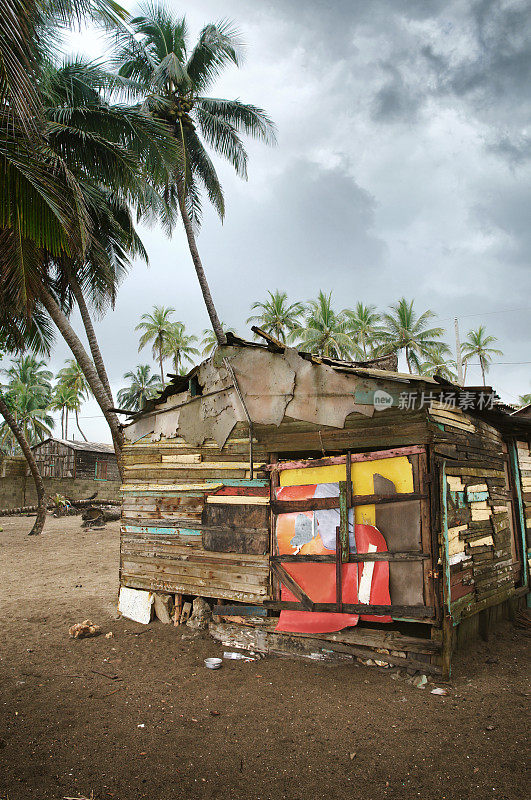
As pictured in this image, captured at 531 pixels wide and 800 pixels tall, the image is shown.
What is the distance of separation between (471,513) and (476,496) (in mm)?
325

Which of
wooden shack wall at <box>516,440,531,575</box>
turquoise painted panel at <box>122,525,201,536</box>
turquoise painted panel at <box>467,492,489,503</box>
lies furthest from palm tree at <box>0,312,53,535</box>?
wooden shack wall at <box>516,440,531,575</box>

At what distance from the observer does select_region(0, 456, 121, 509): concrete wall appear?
24.7 m

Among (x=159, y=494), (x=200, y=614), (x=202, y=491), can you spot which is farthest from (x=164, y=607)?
(x=202, y=491)

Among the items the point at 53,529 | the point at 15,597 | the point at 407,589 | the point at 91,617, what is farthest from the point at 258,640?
the point at 53,529

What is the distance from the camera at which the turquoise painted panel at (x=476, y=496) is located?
20.9ft

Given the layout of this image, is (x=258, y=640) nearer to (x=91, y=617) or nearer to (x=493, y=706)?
(x=493, y=706)

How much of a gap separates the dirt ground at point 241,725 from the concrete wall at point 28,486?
65.2ft

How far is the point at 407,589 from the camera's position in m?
5.45

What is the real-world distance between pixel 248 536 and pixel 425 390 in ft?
10.8

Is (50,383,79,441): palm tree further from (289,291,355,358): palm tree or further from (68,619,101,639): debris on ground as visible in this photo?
(68,619,101,639): debris on ground

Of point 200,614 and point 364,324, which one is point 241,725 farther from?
point 364,324

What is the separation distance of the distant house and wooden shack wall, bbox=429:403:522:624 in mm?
25830

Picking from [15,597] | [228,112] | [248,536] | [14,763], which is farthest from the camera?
[228,112]

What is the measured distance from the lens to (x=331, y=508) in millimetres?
6082
